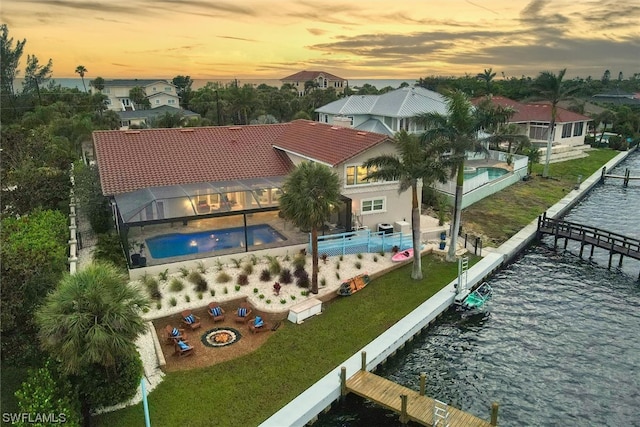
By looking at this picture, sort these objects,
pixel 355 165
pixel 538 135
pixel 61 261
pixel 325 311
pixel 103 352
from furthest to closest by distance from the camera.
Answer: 1. pixel 538 135
2. pixel 355 165
3. pixel 325 311
4. pixel 61 261
5. pixel 103 352

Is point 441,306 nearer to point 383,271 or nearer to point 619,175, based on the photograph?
point 383,271

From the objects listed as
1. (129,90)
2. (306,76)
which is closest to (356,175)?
(129,90)

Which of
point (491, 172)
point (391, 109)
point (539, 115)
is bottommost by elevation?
point (491, 172)

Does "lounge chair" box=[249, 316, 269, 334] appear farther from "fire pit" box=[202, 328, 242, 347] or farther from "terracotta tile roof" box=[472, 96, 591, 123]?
"terracotta tile roof" box=[472, 96, 591, 123]

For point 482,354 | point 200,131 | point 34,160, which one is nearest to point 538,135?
point 200,131

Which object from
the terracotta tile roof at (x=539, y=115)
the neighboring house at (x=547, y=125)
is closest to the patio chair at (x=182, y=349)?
the neighboring house at (x=547, y=125)

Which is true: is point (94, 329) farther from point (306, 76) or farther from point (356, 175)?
point (306, 76)

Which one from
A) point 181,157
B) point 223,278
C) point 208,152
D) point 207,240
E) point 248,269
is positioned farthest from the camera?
point 208,152
